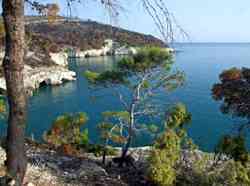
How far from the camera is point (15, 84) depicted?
3.11 metres

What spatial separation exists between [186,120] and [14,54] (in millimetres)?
8560

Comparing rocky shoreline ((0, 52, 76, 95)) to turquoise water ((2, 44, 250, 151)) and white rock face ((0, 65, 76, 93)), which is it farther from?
turquoise water ((2, 44, 250, 151))

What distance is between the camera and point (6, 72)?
307cm

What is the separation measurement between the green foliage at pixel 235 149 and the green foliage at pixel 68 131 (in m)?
7.62

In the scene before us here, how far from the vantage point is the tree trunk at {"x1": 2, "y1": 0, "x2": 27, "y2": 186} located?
2.99m

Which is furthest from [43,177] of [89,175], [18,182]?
[18,182]

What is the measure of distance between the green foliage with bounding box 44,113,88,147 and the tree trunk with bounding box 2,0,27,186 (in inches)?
492

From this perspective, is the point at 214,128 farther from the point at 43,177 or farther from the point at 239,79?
the point at 43,177

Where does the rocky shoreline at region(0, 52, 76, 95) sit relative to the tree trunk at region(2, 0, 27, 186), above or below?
below

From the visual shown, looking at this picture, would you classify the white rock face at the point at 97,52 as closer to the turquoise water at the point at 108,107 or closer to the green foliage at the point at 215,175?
the turquoise water at the point at 108,107

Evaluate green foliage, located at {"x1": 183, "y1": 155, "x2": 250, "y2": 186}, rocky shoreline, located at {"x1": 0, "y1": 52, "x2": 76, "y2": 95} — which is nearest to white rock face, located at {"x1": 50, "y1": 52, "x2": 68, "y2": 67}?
rocky shoreline, located at {"x1": 0, "y1": 52, "x2": 76, "y2": 95}

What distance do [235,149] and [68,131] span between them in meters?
8.84

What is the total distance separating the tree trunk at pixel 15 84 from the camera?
2990 millimetres

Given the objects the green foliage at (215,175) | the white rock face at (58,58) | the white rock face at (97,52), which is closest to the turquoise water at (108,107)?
the green foliage at (215,175)
